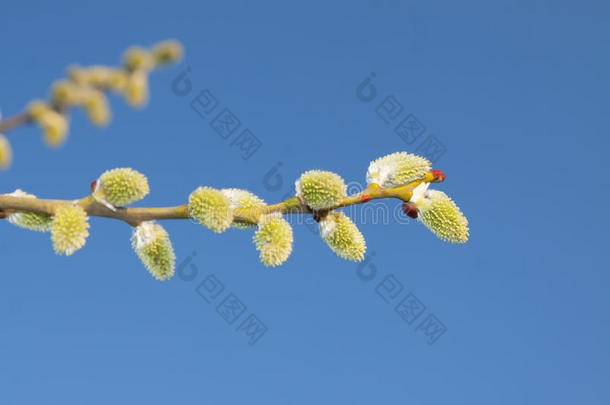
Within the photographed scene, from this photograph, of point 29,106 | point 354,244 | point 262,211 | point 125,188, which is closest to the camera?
point 29,106

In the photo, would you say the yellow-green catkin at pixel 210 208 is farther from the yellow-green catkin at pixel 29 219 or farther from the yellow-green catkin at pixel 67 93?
the yellow-green catkin at pixel 67 93

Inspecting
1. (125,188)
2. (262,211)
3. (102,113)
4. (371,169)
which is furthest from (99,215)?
(371,169)

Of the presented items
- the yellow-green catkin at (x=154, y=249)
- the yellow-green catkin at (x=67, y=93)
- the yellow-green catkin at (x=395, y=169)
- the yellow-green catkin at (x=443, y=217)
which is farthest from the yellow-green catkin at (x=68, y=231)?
the yellow-green catkin at (x=443, y=217)

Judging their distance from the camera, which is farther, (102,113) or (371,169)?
(371,169)

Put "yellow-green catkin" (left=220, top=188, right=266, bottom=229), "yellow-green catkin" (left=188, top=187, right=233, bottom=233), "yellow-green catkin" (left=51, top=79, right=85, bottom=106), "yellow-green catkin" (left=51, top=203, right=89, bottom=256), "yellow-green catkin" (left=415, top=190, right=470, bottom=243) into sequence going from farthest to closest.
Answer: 1. "yellow-green catkin" (left=415, top=190, right=470, bottom=243)
2. "yellow-green catkin" (left=220, top=188, right=266, bottom=229)
3. "yellow-green catkin" (left=188, top=187, right=233, bottom=233)
4. "yellow-green catkin" (left=51, top=203, right=89, bottom=256)
5. "yellow-green catkin" (left=51, top=79, right=85, bottom=106)

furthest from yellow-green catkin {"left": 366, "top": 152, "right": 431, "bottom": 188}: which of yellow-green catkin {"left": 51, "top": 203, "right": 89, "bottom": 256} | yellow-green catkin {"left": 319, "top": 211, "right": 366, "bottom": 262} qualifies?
yellow-green catkin {"left": 51, "top": 203, "right": 89, "bottom": 256}

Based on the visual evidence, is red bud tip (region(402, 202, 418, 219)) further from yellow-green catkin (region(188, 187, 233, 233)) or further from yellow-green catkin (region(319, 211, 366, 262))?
yellow-green catkin (region(188, 187, 233, 233))

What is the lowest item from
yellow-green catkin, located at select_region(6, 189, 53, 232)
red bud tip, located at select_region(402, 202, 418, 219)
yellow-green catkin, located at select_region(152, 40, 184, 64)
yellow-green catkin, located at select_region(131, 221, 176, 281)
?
red bud tip, located at select_region(402, 202, 418, 219)

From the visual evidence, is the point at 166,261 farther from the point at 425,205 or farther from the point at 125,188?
the point at 425,205

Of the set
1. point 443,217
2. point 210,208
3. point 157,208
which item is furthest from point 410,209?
point 157,208
